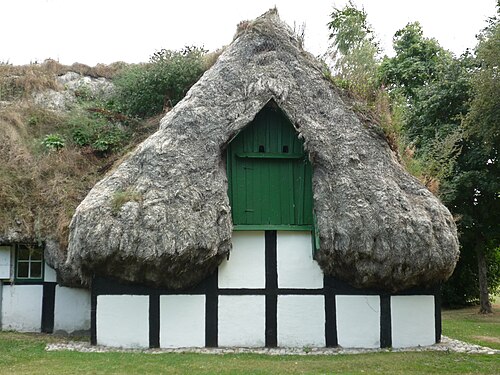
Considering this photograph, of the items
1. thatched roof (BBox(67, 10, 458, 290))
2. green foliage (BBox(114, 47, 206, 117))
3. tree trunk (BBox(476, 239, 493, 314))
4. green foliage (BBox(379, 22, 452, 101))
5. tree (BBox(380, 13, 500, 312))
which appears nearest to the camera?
thatched roof (BBox(67, 10, 458, 290))

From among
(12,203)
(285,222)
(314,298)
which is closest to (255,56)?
(285,222)

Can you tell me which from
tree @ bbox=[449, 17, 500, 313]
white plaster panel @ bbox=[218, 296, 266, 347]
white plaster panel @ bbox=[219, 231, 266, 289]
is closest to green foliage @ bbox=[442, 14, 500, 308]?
tree @ bbox=[449, 17, 500, 313]

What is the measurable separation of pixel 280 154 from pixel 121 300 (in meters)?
4.79

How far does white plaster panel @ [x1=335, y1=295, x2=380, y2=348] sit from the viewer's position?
1250 cm

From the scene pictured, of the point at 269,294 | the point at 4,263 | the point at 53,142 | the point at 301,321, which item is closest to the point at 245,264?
the point at 269,294

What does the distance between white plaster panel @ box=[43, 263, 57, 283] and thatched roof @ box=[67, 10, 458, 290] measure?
2199 millimetres

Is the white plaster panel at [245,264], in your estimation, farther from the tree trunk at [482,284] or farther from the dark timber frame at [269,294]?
the tree trunk at [482,284]

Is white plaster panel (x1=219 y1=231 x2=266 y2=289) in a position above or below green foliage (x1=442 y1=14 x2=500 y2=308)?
below

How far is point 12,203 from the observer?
14008 mm

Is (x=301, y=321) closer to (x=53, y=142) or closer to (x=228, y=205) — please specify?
(x=228, y=205)

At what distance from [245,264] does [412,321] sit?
12.8 ft

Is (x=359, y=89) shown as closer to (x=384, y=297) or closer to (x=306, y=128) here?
(x=306, y=128)

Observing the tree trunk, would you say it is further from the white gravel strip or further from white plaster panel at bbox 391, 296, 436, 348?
white plaster panel at bbox 391, 296, 436, 348

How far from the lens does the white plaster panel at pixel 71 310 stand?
14.1m
